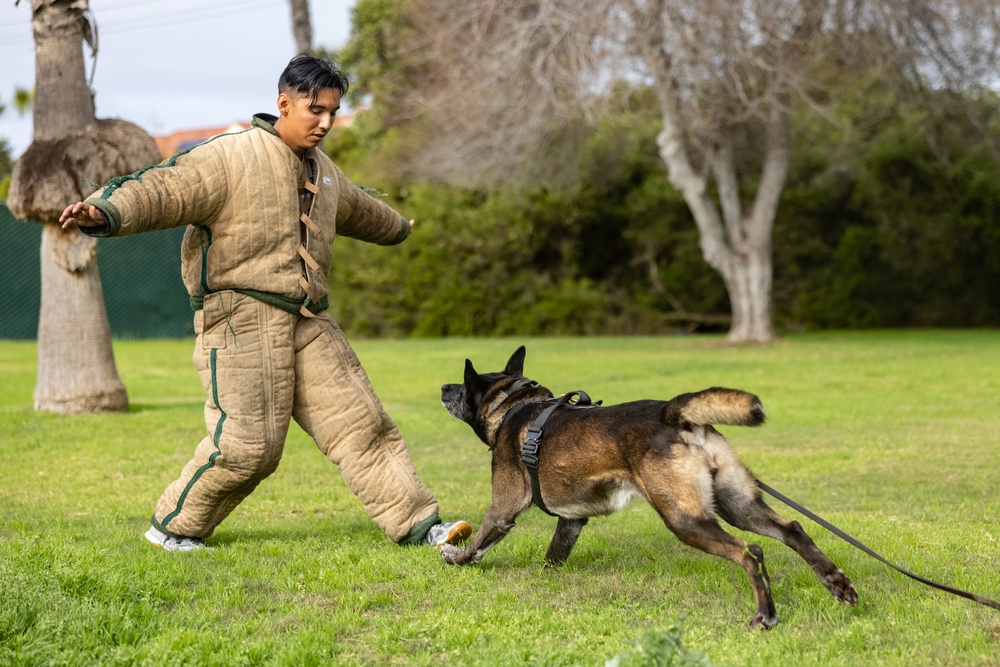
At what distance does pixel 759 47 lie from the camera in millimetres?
17484

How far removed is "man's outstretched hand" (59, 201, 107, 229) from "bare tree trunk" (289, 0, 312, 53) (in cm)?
1389

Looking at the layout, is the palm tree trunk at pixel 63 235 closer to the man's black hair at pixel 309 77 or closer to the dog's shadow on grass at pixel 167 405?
the dog's shadow on grass at pixel 167 405

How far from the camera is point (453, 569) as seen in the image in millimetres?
4922

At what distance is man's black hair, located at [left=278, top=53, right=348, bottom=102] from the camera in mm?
5121

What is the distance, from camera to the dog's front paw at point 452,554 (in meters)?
4.94

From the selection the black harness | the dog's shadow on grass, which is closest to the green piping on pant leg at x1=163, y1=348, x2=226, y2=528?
the black harness

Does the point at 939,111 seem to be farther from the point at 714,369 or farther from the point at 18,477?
the point at 18,477

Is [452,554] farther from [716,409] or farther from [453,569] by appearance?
[716,409]

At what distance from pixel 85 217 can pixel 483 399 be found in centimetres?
200

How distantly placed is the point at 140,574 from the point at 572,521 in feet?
6.45

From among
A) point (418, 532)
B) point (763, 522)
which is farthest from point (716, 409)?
point (418, 532)

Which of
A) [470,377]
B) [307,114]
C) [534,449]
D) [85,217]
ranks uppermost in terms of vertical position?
[307,114]

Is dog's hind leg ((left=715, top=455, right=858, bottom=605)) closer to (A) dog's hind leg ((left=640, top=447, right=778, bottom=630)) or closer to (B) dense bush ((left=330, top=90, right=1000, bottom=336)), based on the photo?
(A) dog's hind leg ((left=640, top=447, right=778, bottom=630))

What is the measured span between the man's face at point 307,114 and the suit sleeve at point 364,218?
0.45 m
